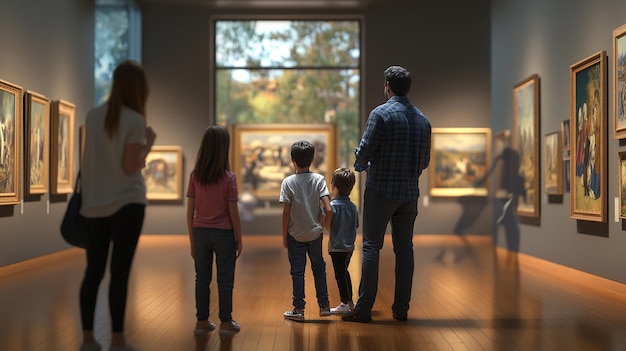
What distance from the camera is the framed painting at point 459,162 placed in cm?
2414

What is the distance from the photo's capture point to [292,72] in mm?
24641

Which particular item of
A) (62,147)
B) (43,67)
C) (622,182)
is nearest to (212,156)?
(622,182)

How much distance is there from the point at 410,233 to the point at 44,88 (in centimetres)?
1027

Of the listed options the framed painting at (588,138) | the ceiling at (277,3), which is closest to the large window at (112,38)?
the ceiling at (277,3)

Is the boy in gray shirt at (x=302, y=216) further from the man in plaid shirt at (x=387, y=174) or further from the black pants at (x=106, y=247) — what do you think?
the black pants at (x=106, y=247)

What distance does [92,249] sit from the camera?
18.6ft

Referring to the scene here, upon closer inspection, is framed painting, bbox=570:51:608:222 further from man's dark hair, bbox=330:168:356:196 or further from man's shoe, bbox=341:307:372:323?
man's shoe, bbox=341:307:372:323

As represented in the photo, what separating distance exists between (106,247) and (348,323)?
8.90ft

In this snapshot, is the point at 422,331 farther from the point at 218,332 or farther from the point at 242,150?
the point at 242,150

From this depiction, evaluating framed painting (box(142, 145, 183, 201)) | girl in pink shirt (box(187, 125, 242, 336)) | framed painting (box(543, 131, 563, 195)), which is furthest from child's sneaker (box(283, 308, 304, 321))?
framed painting (box(142, 145, 183, 201))

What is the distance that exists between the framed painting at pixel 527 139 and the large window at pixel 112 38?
10075 millimetres

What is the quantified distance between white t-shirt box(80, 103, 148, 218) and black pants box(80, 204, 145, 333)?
0.07 metres

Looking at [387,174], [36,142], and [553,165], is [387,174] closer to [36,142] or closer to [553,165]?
[553,165]

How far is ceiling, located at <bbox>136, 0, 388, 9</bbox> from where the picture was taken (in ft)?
78.1
